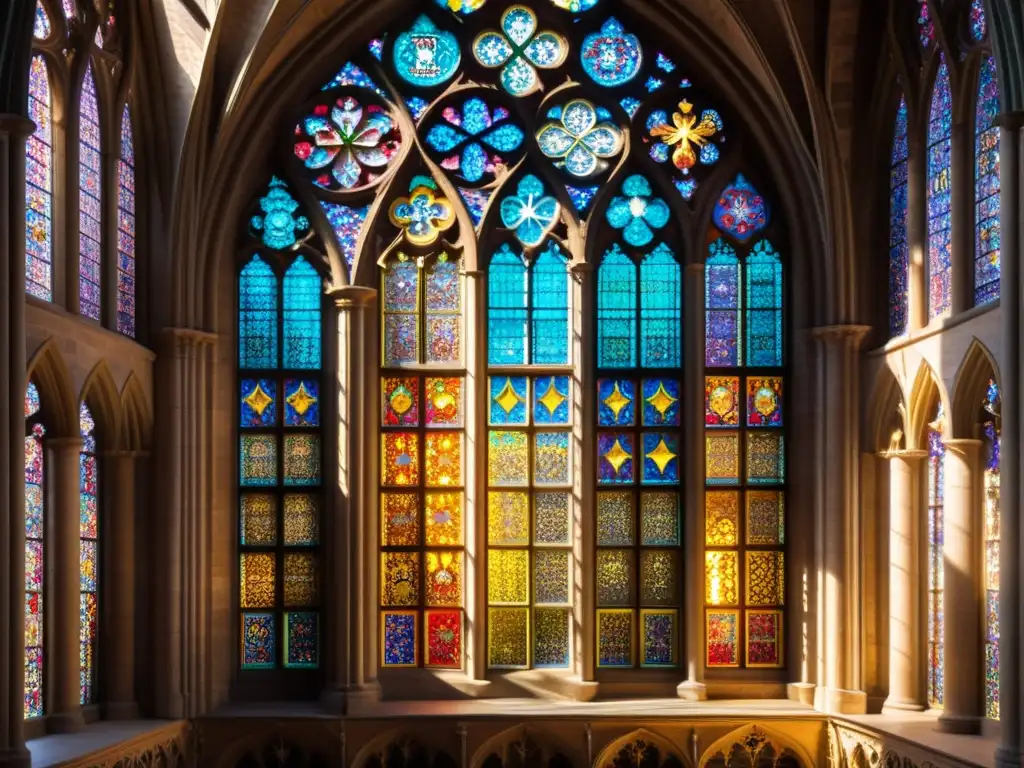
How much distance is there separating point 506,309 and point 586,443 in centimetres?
162

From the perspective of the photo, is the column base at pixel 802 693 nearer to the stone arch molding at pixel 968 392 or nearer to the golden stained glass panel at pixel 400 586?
the stone arch molding at pixel 968 392

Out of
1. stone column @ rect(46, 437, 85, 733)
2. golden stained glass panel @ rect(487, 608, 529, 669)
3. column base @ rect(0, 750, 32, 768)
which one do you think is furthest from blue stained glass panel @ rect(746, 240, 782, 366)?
column base @ rect(0, 750, 32, 768)

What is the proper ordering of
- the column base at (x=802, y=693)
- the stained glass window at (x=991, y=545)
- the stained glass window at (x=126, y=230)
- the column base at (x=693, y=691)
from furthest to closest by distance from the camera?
1. the column base at (x=693, y=691)
2. the column base at (x=802, y=693)
3. the stained glass window at (x=126, y=230)
4. the stained glass window at (x=991, y=545)

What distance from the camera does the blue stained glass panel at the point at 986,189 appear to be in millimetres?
12734

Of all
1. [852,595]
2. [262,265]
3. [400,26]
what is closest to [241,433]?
[262,265]

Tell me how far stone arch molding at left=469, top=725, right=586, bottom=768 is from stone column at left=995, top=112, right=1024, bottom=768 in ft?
16.8

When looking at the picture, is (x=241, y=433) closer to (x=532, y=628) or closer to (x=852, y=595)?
(x=532, y=628)

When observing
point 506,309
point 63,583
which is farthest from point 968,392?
point 63,583

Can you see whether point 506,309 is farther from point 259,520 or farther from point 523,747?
point 523,747

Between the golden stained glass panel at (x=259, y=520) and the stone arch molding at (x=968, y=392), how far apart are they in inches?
269

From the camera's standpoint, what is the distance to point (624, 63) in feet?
54.4

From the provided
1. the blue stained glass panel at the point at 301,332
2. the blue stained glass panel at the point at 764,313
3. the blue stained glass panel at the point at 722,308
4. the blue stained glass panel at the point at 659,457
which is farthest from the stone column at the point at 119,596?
the blue stained glass panel at the point at 764,313

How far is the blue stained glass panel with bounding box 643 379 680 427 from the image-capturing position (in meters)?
16.3

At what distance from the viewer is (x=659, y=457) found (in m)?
16.3
